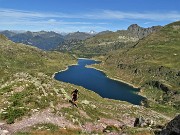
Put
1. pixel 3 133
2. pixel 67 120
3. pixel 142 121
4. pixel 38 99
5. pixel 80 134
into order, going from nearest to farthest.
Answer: pixel 3 133, pixel 80 134, pixel 67 120, pixel 38 99, pixel 142 121

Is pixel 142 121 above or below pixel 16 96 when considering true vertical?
below

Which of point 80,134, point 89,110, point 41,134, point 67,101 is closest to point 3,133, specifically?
point 41,134

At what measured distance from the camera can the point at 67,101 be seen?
56.6 m

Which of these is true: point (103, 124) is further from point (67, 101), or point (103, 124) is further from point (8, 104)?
point (8, 104)

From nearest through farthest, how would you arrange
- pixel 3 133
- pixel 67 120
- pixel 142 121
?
pixel 3 133 < pixel 67 120 < pixel 142 121

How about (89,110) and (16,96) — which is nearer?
(16,96)

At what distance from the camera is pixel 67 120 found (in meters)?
49.3

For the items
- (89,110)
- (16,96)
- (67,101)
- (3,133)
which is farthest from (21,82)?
(3,133)

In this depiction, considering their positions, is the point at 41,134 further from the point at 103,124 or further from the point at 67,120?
the point at 103,124

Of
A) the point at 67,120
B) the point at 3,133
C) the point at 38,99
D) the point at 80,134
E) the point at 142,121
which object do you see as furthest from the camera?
the point at 142,121

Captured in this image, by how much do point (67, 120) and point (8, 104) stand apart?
1005 cm

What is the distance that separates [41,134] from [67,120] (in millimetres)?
8361

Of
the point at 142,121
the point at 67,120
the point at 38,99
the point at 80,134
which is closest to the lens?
the point at 80,134

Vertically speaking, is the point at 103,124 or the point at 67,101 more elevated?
the point at 67,101
